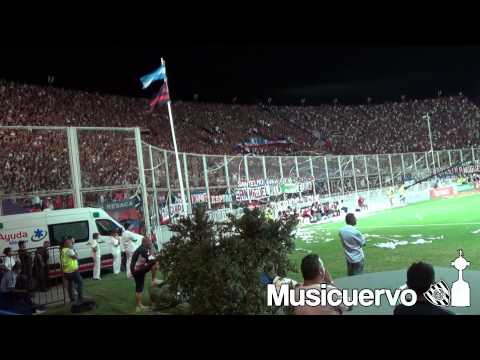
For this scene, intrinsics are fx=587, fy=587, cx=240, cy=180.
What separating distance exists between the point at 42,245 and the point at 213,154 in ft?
7.91

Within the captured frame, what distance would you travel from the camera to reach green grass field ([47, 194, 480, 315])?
6152 millimetres

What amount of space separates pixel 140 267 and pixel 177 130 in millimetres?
1775

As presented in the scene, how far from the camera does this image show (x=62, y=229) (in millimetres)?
7383

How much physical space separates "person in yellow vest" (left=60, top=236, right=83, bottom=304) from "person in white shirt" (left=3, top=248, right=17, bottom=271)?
64 cm

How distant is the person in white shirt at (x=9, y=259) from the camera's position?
7066 millimetres

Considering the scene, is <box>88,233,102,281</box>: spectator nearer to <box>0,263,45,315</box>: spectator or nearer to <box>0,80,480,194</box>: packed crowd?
<box>0,80,480,194</box>: packed crowd

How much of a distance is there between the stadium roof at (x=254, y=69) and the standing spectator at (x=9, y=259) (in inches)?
82.7

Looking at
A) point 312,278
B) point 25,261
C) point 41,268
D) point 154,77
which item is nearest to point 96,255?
point 41,268

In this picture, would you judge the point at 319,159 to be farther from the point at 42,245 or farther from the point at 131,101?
the point at 42,245

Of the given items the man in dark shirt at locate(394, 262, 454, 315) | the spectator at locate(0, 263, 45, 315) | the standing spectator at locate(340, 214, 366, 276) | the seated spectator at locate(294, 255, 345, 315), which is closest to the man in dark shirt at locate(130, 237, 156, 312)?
the spectator at locate(0, 263, 45, 315)

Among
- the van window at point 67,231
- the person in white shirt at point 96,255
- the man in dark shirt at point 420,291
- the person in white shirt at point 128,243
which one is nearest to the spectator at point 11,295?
the van window at point 67,231

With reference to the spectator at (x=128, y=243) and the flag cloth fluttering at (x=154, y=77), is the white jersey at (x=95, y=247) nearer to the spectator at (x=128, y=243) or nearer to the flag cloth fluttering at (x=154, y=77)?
the spectator at (x=128, y=243)

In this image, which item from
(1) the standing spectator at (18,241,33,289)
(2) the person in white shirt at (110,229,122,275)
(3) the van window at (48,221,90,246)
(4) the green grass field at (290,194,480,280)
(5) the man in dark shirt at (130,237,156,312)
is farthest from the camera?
(2) the person in white shirt at (110,229,122,275)
